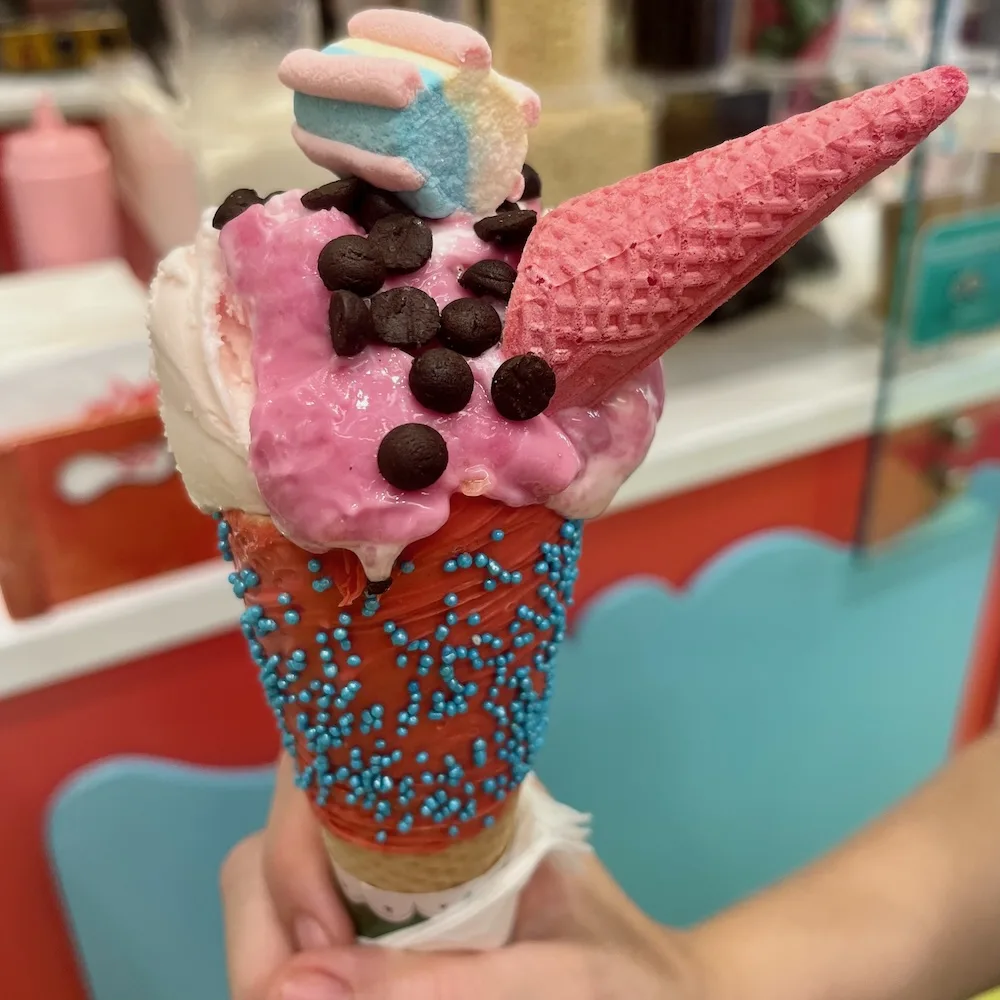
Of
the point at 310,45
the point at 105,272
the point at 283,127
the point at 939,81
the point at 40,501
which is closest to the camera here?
the point at 939,81

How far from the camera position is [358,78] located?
1.33ft

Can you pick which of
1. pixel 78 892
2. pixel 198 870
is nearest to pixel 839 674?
pixel 198 870

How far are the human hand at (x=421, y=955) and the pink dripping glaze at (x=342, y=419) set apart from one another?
275 mm

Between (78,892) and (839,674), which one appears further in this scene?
(839,674)

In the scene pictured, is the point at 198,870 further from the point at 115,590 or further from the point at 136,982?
the point at 115,590

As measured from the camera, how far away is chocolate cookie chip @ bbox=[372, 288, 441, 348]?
1.30 feet

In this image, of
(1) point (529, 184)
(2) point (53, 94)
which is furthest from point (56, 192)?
(1) point (529, 184)

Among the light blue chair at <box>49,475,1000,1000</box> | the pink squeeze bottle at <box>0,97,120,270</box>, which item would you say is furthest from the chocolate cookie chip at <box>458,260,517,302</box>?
the pink squeeze bottle at <box>0,97,120,270</box>

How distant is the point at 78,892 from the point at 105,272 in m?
0.65

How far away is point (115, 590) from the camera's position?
848 millimetres

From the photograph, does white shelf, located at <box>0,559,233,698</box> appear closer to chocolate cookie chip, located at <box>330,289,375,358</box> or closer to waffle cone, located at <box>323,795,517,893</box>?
waffle cone, located at <box>323,795,517,893</box>

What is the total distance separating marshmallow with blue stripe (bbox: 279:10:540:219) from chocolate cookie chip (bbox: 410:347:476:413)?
89mm

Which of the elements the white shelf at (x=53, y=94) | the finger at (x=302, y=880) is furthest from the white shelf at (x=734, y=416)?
the white shelf at (x=53, y=94)

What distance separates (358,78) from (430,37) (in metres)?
0.04
